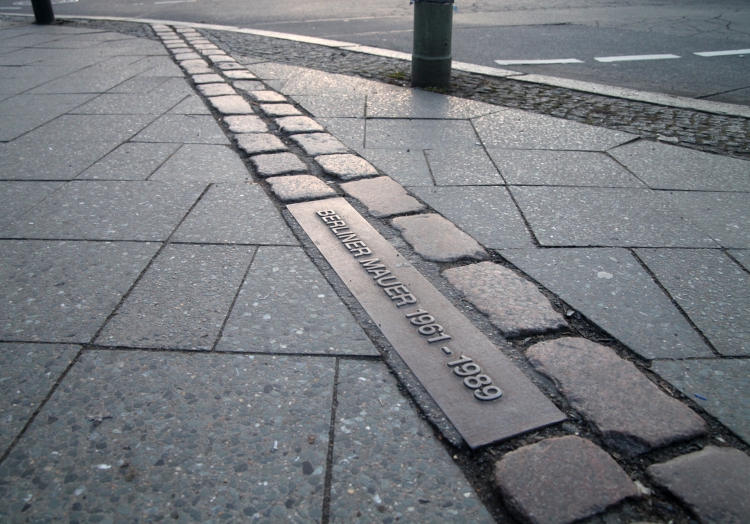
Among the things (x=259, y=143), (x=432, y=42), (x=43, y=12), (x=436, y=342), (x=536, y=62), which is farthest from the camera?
(x=43, y=12)

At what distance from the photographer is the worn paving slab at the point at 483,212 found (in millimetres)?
2646

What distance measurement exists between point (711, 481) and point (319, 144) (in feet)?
9.95

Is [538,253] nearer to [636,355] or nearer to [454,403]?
[636,355]

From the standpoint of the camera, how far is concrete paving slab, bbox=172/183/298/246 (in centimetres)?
261

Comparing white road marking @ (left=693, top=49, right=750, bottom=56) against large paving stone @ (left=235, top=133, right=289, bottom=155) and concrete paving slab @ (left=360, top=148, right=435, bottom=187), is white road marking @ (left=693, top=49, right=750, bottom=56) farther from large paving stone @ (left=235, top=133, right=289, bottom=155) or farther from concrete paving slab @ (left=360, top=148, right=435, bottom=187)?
large paving stone @ (left=235, top=133, right=289, bottom=155)

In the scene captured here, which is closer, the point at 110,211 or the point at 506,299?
the point at 506,299

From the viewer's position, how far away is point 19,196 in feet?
9.96

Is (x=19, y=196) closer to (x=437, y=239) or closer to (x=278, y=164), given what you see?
(x=278, y=164)

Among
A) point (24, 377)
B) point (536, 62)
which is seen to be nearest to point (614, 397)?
point (24, 377)

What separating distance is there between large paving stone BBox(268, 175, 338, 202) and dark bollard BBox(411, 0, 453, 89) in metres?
2.36

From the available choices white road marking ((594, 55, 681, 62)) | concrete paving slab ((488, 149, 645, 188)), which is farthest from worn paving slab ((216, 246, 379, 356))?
white road marking ((594, 55, 681, 62))

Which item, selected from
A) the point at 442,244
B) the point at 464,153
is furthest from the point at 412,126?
the point at 442,244

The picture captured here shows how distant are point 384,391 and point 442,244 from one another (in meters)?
1.03

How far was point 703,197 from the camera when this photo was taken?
10.1 ft
